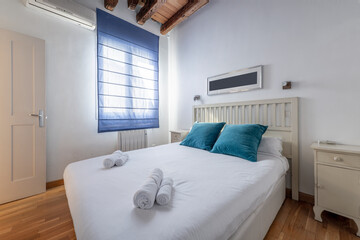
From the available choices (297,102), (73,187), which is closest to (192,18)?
(297,102)

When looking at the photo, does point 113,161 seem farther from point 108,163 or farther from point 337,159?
point 337,159

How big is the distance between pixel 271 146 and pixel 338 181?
56cm

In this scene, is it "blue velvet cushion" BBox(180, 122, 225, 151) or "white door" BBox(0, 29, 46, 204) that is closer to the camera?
"white door" BBox(0, 29, 46, 204)

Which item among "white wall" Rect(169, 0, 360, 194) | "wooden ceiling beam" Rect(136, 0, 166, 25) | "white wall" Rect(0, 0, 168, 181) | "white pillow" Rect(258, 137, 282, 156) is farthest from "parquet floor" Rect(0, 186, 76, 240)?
"wooden ceiling beam" Rect(136, 0, 166, 25)

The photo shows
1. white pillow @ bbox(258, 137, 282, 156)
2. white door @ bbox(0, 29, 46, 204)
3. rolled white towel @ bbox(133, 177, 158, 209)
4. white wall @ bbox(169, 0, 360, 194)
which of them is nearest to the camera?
rolled white towel @ bbox(133, 177, 158, 209)

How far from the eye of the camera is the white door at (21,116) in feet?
5.60

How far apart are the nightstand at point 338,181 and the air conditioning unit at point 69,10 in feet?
10.8

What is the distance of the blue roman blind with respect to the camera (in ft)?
8.06

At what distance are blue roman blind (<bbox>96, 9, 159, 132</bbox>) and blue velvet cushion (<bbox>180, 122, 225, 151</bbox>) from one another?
129cm

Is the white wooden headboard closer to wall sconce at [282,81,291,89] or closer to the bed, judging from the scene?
the bed

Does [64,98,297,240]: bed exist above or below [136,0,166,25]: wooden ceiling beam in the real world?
below

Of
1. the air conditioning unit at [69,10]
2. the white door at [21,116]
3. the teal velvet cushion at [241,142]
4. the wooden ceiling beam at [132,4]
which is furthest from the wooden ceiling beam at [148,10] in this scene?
the teal velvet cushion at [241,142]

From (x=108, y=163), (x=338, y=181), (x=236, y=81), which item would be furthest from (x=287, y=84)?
(x=108, y=163)

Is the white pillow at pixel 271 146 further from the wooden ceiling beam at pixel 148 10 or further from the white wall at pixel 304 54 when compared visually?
the wooden ceiling beam at pixel 148 10
